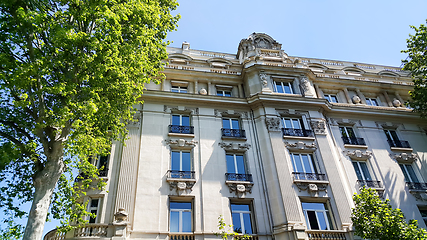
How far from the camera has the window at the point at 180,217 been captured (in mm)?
14812

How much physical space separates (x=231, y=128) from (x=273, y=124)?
258 centimetres

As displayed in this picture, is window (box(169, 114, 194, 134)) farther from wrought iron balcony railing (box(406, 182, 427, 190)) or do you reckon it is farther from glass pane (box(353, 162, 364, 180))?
wrought iron balcony railing (box(406, 182, 427, 190))

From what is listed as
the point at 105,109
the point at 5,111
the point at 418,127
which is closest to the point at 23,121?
the point at 5,111

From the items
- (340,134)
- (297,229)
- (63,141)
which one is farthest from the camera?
(340,134)

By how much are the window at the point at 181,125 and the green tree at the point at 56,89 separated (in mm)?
4841

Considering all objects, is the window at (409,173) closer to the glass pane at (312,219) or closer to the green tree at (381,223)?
the green tree at (381,223)

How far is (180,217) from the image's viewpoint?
49.6ft

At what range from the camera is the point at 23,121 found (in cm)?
1179

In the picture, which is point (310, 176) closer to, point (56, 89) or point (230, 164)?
point (230, 164)

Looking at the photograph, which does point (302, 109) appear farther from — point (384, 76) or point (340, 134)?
point (384, 76)

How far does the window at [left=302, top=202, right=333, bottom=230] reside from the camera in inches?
618

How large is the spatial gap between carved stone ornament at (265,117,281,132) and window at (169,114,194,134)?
463cm

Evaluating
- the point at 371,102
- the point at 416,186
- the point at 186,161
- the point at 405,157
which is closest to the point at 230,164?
the point at 186,161

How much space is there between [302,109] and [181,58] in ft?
31.5
